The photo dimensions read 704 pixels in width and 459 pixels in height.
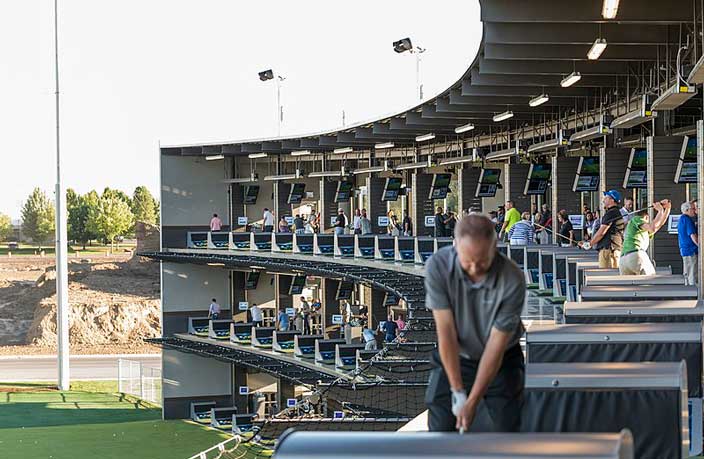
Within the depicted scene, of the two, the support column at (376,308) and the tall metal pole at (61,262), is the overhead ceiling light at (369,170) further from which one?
the tall metal pole at (61,262)

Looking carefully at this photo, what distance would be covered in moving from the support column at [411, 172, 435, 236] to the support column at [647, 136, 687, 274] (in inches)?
727

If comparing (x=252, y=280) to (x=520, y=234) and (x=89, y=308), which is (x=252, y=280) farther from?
(x=89, y=308)

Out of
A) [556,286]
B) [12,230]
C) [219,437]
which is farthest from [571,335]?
[12,230]

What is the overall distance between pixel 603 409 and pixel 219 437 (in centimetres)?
3385

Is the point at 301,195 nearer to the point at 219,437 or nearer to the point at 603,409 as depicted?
the point at 219,437

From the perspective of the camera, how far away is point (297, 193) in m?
48.2

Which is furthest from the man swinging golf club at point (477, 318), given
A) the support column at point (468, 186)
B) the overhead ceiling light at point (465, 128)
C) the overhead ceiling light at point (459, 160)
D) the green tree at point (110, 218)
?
the green tree at point (110, 218)

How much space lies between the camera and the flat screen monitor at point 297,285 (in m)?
44.6

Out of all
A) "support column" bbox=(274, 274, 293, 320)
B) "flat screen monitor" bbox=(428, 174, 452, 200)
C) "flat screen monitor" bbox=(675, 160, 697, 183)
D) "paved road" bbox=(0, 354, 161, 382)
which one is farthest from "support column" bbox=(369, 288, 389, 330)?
"flat screen monitor" bbox=(675, 160, 697, 183)

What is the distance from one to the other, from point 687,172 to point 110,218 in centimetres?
10154

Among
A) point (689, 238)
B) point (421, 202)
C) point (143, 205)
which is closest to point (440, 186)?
point (421, 202)

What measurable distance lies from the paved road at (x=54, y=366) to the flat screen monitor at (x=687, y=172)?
43.4 metres

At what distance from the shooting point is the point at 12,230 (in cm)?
13488

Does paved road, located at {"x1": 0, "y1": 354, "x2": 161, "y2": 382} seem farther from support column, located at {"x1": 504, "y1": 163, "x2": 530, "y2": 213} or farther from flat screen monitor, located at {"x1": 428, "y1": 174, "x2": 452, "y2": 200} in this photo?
support column, located at {"x1": 504, "y1": 163, "x2": 530, "y2": 213}
